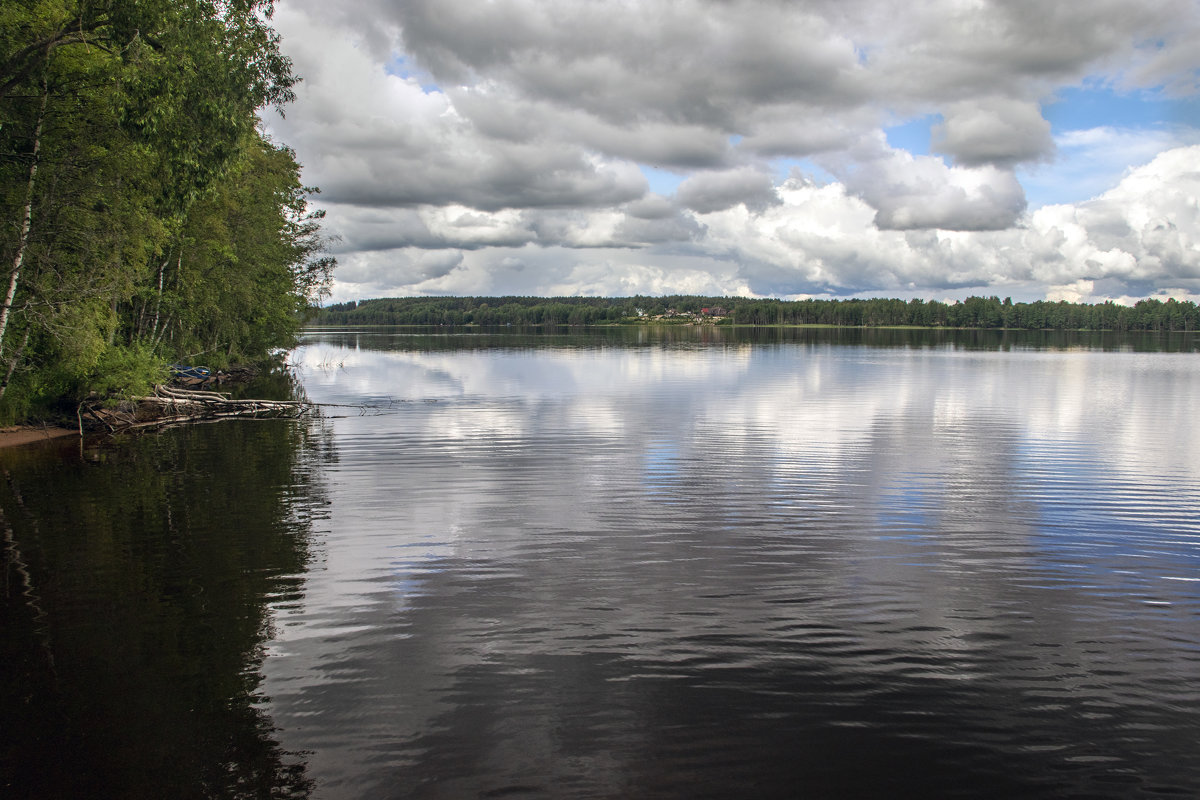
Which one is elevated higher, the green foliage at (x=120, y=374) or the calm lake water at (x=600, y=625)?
the green foliage at (x=120, y=374)

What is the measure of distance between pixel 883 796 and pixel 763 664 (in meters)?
2.76

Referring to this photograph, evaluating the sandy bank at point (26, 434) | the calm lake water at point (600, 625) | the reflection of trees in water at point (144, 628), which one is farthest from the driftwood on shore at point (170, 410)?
the reflection of trees in water at point (144, 628)

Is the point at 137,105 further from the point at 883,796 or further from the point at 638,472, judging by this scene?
the point at 883,796

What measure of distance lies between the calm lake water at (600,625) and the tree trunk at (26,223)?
536 centimetres

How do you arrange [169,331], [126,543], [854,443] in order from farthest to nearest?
[169,331], [854,443], [126,543]

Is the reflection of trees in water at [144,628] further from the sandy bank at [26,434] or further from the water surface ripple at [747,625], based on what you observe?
the sandy bank at [26,434]

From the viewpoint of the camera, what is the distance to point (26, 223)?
80.9 feet

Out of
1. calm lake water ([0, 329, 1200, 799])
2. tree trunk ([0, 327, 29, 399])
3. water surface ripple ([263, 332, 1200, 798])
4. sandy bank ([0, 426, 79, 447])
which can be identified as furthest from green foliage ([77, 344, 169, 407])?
water surface ripple ([263, 332, 1200, 798])

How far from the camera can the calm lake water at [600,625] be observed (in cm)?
810

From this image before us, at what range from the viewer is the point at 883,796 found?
7.64m

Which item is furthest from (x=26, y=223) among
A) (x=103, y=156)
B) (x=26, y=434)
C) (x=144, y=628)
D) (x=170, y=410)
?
(x=144, y=628)

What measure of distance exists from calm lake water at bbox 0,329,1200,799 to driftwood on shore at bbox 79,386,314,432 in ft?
18.7

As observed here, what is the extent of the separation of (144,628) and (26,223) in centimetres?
2067

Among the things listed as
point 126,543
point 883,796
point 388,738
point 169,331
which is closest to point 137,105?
point 126,543
